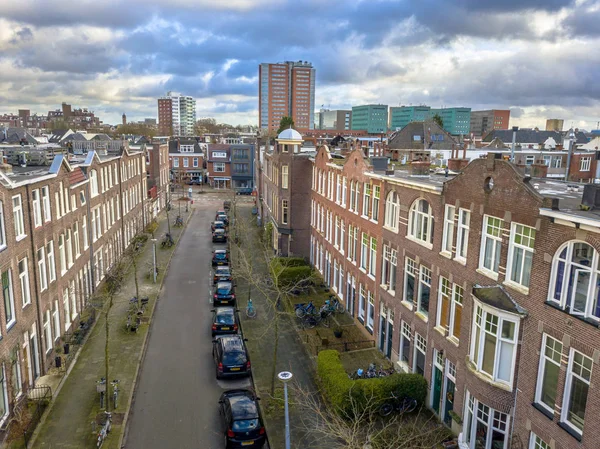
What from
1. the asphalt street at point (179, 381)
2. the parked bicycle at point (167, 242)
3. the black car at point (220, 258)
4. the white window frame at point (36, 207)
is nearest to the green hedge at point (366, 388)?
the asphalt street at point (179, 381)

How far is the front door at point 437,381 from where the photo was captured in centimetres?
1864

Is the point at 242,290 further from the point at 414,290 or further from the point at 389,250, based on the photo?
the point at 414,290

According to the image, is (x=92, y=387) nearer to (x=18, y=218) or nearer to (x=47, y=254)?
(x=47, y=254)

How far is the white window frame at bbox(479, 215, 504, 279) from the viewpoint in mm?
15039

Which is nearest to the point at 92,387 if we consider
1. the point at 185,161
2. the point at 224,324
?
the point at 224,324

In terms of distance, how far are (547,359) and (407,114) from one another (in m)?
188

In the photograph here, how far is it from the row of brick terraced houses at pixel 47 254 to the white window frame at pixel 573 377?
18839 mm

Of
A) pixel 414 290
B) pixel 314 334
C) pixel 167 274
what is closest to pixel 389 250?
pixel 414 290

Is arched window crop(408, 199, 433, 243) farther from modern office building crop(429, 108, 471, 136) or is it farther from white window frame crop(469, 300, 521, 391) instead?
modern office building crop(429, 108, 471, 136)

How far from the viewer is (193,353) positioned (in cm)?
2480

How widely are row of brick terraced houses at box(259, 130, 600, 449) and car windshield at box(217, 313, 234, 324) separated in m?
8.26

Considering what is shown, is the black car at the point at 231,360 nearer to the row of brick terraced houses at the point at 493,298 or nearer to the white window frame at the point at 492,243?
Answer: the row of brick terraced houses at the point at 493,298

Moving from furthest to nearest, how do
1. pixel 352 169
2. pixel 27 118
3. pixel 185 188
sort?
pixel 27 118
pixel 185 188
pixel 352 169

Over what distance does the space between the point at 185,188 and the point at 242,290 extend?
223ft
